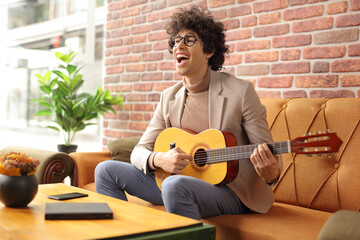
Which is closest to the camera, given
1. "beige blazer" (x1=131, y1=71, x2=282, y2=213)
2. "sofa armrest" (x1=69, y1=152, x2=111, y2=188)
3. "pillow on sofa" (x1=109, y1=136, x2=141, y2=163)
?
"beige blazer" (x1=131, y1=71, x2=282, y2=213)

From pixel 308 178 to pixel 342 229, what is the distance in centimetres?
104

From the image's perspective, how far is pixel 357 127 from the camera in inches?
79.3

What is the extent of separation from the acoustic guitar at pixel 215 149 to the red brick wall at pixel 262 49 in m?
0.68

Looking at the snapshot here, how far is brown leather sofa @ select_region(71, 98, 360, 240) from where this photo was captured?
175 centimetres

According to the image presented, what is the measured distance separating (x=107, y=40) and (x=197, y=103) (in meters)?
2.08

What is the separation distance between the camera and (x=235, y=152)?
6.01 ft

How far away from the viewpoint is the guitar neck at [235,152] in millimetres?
1727

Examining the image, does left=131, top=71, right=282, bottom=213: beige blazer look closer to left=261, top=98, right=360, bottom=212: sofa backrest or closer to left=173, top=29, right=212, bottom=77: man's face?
left=173, top=29, right=212, bottom=77: man's face

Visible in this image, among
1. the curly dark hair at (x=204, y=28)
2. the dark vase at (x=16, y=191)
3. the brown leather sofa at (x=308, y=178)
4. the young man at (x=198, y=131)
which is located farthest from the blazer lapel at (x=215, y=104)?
the dark vase at (x=16, y=191)

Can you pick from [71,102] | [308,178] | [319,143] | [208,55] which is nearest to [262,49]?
[208,55]

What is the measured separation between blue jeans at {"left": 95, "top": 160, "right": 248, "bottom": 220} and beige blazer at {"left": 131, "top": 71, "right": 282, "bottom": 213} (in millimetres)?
57

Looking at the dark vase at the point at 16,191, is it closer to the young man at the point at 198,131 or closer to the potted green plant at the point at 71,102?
the young man at the point at 198,131

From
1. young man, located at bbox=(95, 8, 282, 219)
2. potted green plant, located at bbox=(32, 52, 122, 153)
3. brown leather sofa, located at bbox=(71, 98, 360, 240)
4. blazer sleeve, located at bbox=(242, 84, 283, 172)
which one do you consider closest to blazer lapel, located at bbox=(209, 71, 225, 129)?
young man, located at bbox=(95, 8, 282, 219)

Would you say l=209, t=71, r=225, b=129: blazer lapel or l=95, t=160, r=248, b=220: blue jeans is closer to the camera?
l=95, t=160, r=248, b=220: blue jeans
